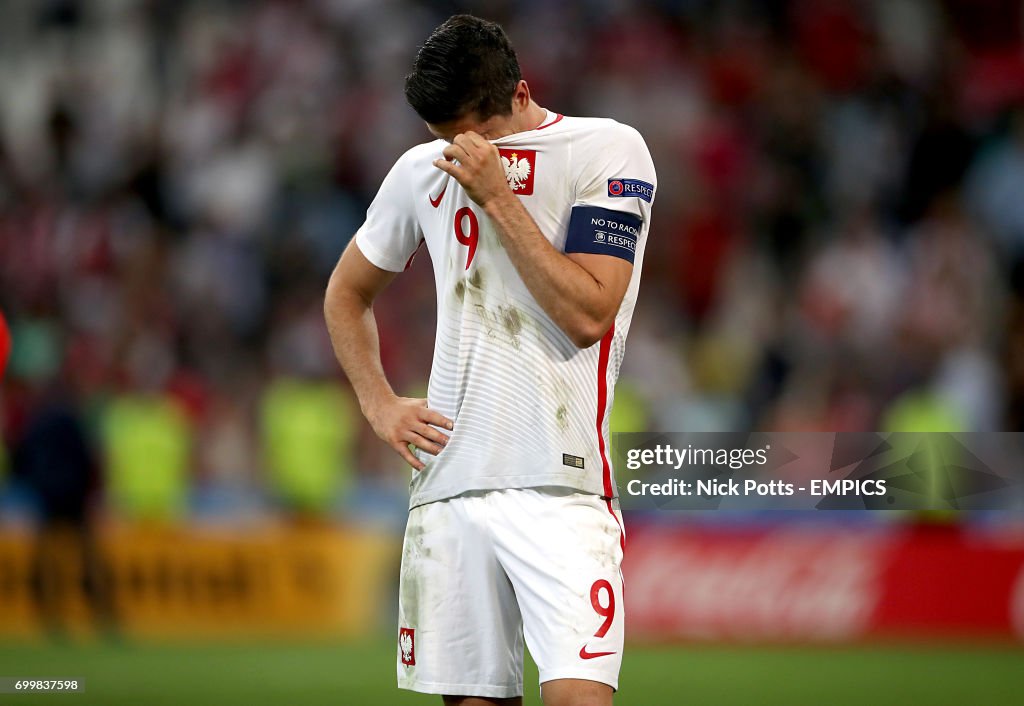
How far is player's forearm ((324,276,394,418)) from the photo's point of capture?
13.1 feet

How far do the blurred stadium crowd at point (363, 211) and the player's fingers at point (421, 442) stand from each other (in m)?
7.79

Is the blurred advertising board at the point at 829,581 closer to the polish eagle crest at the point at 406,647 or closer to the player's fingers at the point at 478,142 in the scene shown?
the polish eagle crest at the point at 406,647

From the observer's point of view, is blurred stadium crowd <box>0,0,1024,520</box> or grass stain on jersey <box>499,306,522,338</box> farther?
blurred stadium crowd <box>0,0,1024,520</box>

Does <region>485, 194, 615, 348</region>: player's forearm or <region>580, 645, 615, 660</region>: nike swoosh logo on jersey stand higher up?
<region>485, 194, 615, 348</region>: player's forearm

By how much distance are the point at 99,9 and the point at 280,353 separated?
5074 millimetres

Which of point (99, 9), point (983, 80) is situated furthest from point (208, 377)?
point (983, 80)

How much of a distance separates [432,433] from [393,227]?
55 centimetres

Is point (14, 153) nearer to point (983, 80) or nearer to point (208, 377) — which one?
point (208, 377)

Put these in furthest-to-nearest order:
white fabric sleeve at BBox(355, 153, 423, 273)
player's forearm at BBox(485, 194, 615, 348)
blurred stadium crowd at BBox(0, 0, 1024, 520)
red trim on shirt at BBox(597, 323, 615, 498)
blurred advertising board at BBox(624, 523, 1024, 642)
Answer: blurred stadium crowd at BBox(0, 0, 1024, 520) → blurred advertising board at BBox(624, 523, 1024, 642) → white fabric sleeve at BBox(355, 153, 423, 273) → red trim on shirt at BBox(597, 323, 615, 498) → player's forearm at BBox(485, 194, 615, 348)

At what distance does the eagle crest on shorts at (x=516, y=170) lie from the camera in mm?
3615

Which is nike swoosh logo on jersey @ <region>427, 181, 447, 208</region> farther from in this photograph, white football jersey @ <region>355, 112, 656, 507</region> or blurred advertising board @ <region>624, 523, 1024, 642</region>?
blurred advertising board @ <region>624, 523, 1024, 642</region>

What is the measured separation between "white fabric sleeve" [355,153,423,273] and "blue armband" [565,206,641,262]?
486mm

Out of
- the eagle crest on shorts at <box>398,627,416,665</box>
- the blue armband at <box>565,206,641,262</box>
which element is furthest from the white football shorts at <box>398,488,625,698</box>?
the blue armband at <box>565,206,641,262</box>

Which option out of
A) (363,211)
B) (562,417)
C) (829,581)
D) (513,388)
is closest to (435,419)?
(513,388)
